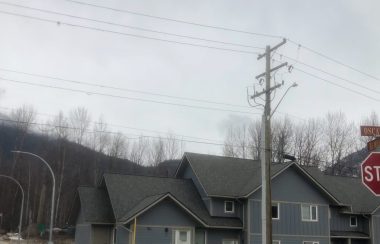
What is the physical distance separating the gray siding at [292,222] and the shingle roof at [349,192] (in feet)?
9.78

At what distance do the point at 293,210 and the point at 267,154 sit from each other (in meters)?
18.0

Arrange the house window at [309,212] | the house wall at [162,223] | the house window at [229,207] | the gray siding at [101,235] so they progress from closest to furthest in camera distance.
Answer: the house wall at [162,223] → the gray siding at [101,235] → the house window at [229,207] → the house window at [309,212]

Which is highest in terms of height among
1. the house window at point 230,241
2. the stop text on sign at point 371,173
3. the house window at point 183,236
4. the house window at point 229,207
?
the house window at point 229,207

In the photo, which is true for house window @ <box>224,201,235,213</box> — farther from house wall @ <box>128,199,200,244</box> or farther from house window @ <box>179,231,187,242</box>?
house window @ <box>179,231,187,242</box>

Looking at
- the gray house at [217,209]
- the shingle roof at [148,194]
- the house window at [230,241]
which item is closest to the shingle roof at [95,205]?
the gray house at [217,209]

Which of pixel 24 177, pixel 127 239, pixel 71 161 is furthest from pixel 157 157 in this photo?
pixel 127 239

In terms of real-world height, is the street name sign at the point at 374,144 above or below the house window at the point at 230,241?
above

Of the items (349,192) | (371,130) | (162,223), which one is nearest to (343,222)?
(349,192)

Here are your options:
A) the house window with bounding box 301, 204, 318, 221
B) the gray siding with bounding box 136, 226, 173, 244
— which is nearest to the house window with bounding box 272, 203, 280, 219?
the house window with bounding box 301, 204, 318, 221

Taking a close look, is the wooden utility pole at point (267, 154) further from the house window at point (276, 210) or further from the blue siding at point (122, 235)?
the house window at point (276, 210)

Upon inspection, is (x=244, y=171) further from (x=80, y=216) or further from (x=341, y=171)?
(x=341, y=171)

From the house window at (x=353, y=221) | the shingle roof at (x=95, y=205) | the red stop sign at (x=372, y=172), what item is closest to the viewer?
the red stop sign at (x=372, y=172)

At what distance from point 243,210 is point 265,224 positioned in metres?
15.9

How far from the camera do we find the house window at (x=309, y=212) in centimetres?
4069
